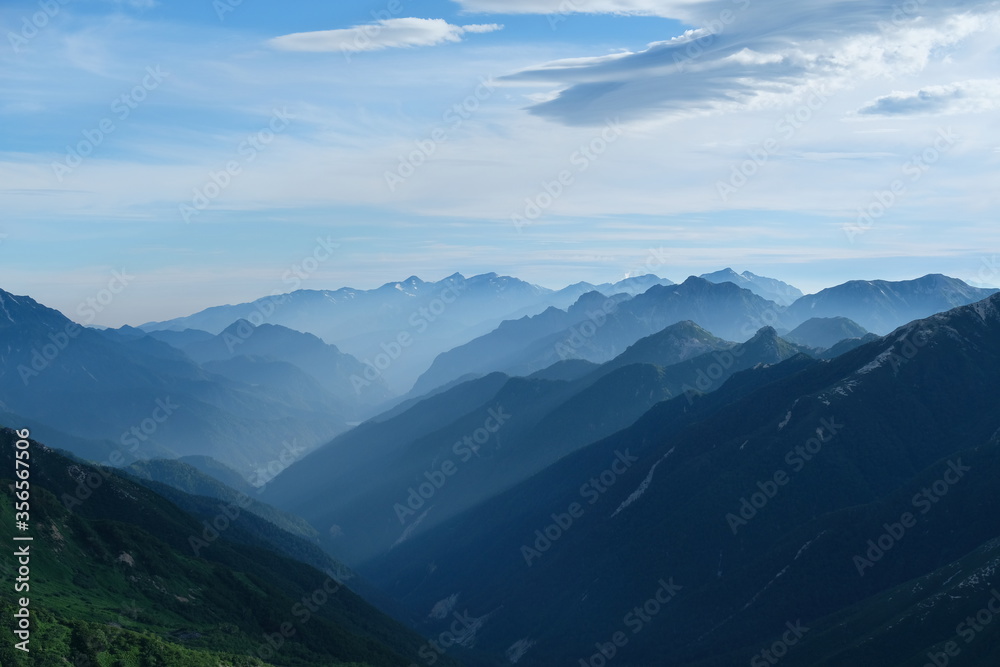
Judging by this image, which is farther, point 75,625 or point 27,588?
point 27,588

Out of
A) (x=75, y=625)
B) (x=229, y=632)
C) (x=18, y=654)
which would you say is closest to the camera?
(x=18, y=654)

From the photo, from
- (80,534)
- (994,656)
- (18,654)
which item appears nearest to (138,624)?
(80,534)

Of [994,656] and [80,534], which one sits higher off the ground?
[80,534]

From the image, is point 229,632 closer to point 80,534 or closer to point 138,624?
point 138,624

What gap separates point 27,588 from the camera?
156750 mm

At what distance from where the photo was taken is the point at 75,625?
133 m

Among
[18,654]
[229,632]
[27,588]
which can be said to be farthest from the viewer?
[229,632]

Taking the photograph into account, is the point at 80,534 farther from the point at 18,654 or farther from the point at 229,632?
the point at 18,654

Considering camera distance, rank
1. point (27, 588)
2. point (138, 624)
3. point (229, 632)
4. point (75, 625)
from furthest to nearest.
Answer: point (229, 632)
point (138, 624)
point (27, 588)
point (75, 625)

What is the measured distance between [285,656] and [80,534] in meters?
55.8

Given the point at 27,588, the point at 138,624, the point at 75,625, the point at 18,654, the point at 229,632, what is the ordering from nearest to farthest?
the point at 18,654 → the point at 75,625 → the point at 27,588 → the point at 138,624 → the point at 229,632

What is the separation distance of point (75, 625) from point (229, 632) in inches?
2482

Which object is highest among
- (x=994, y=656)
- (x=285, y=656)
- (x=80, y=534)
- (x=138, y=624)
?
(x=80, y=534)

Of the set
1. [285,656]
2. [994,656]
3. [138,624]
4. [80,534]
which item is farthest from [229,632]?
[994,656]
